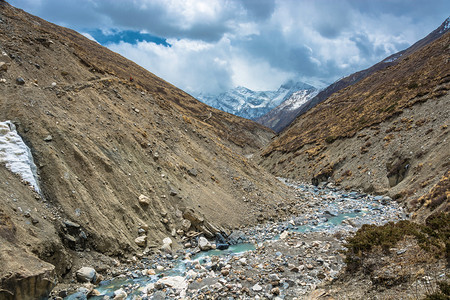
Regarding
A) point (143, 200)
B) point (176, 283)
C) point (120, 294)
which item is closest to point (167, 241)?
point (143, 200)

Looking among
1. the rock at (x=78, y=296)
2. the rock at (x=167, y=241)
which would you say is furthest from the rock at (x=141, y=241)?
the rock at (x=78, y=296)

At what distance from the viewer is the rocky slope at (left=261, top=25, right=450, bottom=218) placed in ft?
84.3

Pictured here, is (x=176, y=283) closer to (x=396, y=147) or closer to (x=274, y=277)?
(x=274, y=277)

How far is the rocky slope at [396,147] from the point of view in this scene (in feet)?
84.3

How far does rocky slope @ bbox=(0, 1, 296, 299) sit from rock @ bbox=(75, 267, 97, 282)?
1.46 feet

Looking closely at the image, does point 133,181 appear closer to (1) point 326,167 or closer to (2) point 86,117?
(2) point 86,117

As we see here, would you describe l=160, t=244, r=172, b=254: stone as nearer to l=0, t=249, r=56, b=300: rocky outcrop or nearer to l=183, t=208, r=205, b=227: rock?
l=183, t=208, r=205, b=227: rock

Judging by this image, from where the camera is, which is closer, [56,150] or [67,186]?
[67,186]

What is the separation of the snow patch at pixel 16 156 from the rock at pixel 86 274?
4849mm

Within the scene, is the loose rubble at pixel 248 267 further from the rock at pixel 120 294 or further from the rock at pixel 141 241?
the rock at pixel 141 241

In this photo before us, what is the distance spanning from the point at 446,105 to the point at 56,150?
45.2 m

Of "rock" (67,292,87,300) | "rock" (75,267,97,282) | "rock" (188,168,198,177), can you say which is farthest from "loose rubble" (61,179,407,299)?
"rock" (188,168,198,177)

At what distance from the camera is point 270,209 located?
23781mm

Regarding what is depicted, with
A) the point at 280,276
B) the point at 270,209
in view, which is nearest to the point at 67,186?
the point at 280,276
